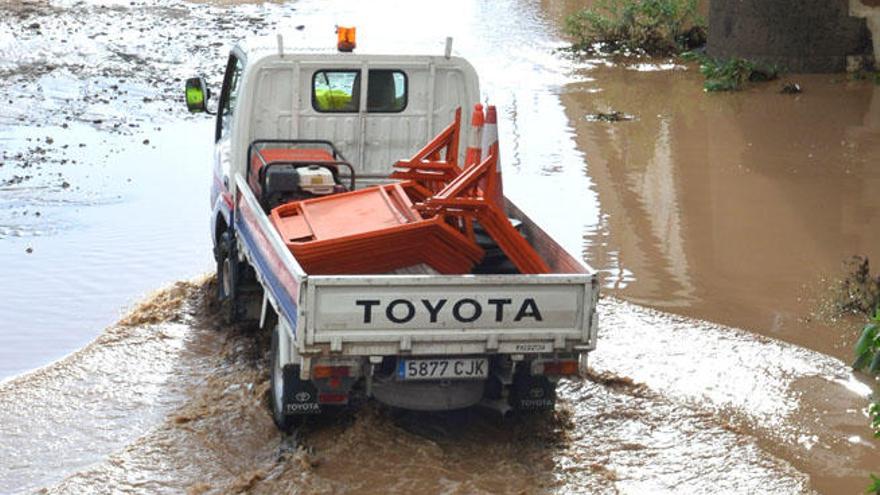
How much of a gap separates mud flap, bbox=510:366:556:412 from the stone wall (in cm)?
1415

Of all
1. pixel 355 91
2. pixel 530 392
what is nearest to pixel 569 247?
pixel 355 91

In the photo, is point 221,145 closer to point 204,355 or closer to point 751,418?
point 204,355

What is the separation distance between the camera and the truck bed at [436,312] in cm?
745

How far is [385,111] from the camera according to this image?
10328mm

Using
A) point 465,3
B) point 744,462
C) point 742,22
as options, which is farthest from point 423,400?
point 465,3

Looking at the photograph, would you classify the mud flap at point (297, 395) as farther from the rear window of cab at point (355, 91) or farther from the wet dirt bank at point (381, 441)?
the rear window of cab at point (355, 91)

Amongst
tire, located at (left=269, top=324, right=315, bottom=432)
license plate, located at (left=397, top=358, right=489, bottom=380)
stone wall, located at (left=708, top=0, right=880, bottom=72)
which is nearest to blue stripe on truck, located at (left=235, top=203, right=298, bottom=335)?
tire, located at (left=269, top=324, right=315, bottom=432)

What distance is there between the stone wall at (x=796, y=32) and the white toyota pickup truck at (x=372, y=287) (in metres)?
12.3

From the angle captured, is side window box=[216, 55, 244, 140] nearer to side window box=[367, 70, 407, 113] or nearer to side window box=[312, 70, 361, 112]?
side window box=[312, 70, 361, 112]

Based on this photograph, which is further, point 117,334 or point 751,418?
point 117,334

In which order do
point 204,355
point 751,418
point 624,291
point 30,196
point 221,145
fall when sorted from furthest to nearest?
point 30,196 → point 624,291 → point 221,145 → point 204,355 → point 751,418

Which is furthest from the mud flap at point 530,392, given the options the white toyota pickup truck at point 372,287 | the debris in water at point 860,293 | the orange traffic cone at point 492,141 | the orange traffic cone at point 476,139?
the debris in water at point 860,293

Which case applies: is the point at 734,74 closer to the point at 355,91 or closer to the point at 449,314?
the point at 355,91

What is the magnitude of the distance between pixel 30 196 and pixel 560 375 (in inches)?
314
